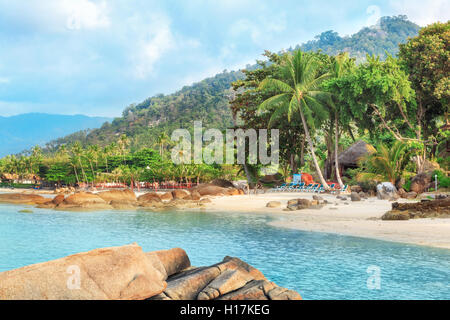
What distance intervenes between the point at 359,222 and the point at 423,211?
2.51m

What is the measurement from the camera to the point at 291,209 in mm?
20922

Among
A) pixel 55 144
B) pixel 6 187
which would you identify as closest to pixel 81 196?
pixel 6 187

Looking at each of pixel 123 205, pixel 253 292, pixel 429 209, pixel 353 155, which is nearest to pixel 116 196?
pixel 123 205

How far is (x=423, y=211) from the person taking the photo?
50.4ft

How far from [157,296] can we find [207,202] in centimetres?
2208

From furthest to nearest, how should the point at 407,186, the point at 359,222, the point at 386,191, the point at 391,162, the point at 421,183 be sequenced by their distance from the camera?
the point at 391,162 → the point at 407,186 → the point at 421,183 → the point at 386,191 → the point at 359,222

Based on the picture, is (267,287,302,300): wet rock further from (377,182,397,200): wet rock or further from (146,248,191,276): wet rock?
(377,182,397,200): wet rock

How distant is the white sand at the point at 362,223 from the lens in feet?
40.4

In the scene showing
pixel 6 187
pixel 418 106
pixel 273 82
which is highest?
pixel 273 82

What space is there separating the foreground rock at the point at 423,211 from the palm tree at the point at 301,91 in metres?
13.4

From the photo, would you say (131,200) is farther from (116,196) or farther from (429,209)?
(429,209)

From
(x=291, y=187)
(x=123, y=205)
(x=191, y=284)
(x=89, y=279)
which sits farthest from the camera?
(x=291, y=187)

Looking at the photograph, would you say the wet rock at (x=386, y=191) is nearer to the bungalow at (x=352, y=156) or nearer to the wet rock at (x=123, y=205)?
the bungalow at (x=352, y=156)
